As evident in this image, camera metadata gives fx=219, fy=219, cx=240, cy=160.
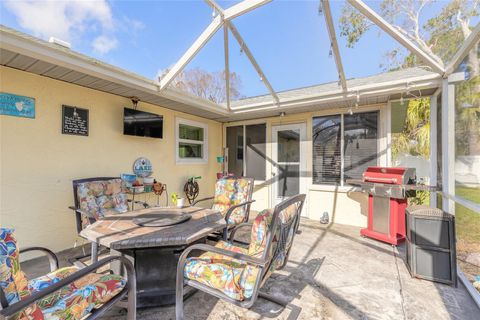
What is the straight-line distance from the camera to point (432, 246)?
245 centimetres

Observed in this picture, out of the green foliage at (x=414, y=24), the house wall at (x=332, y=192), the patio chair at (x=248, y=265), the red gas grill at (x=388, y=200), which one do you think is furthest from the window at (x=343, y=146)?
the patio chair at (x=248, y=265)

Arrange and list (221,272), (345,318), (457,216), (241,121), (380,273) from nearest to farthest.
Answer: (221,272)
(345,318)
(380,273)
(457,216)
(241,121)

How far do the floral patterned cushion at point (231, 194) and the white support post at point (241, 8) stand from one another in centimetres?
246

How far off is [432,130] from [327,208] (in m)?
2.37

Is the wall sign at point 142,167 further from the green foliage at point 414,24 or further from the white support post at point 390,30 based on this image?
the green foliage at point 414,24

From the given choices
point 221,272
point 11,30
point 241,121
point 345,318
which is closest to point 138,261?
point 221,272

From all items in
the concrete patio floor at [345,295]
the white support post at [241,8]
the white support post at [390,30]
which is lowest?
the concrete patio floor at [345,295]

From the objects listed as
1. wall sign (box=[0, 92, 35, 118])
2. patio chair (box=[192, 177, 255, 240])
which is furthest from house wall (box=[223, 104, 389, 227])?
wall sign (box=[0, 92, 35, 118])

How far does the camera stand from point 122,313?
1.99 meters

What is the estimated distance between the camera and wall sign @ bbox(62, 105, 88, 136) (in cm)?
330

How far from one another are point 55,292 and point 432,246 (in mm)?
3474

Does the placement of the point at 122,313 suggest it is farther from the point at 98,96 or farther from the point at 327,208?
the point at 327,208

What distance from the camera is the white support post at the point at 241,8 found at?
2551 millimetres

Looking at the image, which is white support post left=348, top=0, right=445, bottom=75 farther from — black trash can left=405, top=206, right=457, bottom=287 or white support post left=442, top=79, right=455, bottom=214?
black trash can left=405, top=206, right=457, bottom=287
